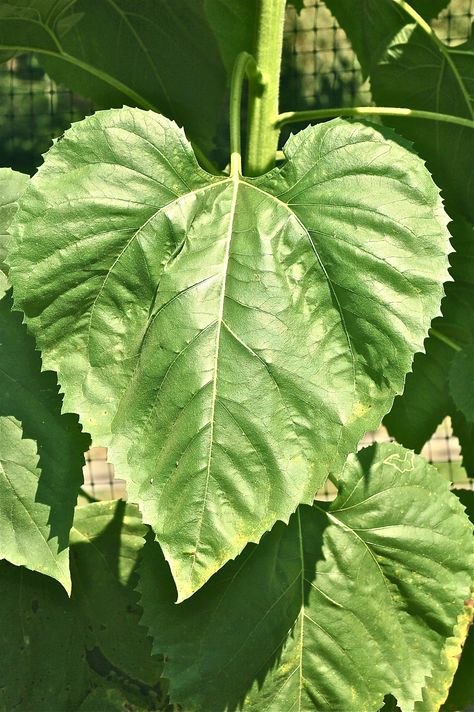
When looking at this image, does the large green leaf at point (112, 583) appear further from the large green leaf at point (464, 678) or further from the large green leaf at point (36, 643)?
the large green leaf at point (464, 678)

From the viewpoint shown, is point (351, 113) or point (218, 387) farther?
point (351, 113)

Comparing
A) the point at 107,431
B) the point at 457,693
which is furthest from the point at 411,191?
the point at 457,693

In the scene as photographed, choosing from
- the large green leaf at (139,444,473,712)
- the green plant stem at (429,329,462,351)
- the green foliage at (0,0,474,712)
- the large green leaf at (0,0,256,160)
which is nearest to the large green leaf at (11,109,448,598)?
the green foliage at (0,0,474,712)

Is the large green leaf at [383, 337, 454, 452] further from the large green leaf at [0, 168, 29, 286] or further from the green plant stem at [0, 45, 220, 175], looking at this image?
the large green leaf at [0, 168, 29, 286]

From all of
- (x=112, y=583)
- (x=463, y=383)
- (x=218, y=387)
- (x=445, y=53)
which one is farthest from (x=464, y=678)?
(x=445, y=53)

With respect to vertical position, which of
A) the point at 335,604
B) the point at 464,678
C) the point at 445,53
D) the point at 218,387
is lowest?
the point at 464,678

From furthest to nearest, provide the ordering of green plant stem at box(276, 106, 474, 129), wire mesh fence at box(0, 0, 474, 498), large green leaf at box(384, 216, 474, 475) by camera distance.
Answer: wire mesh fence at box(0, 0, 474, 498)
large green leaf at box(384, 216, 474, 475)
green plant stem at box(276, 106, 474, 129)

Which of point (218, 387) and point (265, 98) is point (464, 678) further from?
point (265, 98)
